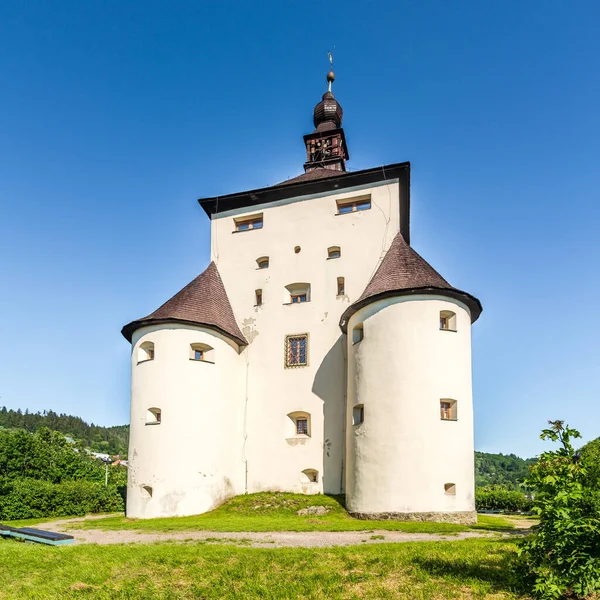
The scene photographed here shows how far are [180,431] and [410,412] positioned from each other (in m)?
8.23

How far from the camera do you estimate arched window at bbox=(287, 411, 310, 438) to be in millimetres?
22875

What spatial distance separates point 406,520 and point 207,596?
10.2 meters

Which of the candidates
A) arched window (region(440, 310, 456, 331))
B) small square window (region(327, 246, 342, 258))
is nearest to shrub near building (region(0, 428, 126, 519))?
small square window (region(327, 246, 342, 258))

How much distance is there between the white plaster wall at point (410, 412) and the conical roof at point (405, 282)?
0.31 m

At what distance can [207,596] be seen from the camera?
27.9 ft

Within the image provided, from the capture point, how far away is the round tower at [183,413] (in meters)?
20.2

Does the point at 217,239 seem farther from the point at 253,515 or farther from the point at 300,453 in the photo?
the point at 253,515

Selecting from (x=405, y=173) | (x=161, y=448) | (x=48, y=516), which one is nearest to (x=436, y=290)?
(x=405, y=173)

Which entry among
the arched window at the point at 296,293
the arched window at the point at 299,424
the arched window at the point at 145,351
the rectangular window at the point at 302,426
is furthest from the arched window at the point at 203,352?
the rectangular window at the point at 302,426

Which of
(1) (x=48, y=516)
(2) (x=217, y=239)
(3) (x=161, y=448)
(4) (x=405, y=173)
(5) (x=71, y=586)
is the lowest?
(1) (x=48, y=516)

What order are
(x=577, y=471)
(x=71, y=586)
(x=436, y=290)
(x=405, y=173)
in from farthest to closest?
(x=405, y=173) < (x=436, y=290) < (x=71, y=586) < (x=577, y=471)

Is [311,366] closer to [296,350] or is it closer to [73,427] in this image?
[296,350]

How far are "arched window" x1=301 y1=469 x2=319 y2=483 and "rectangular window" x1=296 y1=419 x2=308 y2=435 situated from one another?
1.50 meters

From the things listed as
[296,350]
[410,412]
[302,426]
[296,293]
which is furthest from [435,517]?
[296,293]
